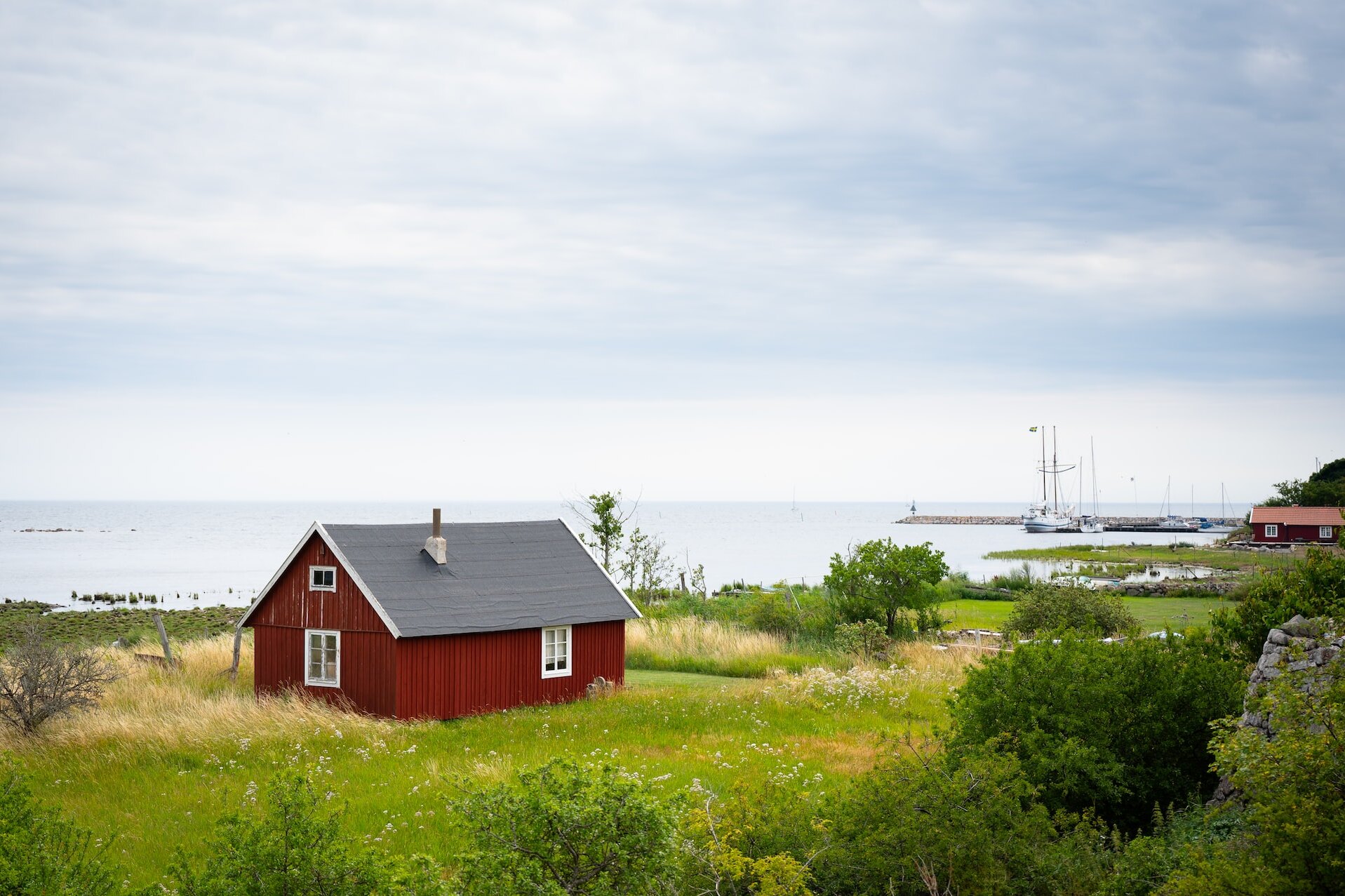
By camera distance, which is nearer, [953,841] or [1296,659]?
[953,841]

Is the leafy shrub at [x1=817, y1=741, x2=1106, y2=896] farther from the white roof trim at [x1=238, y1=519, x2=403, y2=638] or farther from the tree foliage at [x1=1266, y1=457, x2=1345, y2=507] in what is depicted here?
the tree foliage at [x1=1266, y1=457, x2=1345, y2=507]

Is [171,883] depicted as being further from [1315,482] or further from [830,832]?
[1315,482]

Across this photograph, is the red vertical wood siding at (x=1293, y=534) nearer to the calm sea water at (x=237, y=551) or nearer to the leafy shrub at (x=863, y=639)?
the calm sea water at (x=237, y=551)

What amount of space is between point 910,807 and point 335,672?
1505 centimetres

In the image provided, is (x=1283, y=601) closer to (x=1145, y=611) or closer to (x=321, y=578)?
(x=321, y=578)

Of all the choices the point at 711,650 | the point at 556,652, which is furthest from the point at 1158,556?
the point at 556,652

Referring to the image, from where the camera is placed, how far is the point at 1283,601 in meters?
13.1

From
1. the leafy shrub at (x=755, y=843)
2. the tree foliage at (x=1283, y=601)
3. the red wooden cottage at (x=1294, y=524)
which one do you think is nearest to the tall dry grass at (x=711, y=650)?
the tree foliage at (x=1283, y=601)

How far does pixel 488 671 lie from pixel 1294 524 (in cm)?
7070

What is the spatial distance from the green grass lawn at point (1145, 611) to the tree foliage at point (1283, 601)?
654 inches

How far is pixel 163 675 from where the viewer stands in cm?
2484

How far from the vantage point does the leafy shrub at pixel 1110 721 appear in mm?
11961

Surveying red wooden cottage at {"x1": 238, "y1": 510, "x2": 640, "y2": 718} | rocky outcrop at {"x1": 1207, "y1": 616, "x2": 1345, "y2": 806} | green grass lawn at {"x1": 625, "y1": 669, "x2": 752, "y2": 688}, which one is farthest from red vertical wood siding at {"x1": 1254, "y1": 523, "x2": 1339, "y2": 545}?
rocky outcrop at {"x1": 1207, "y1": 616, "x2": 1345, "y2": 806}

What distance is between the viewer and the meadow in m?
14.1
